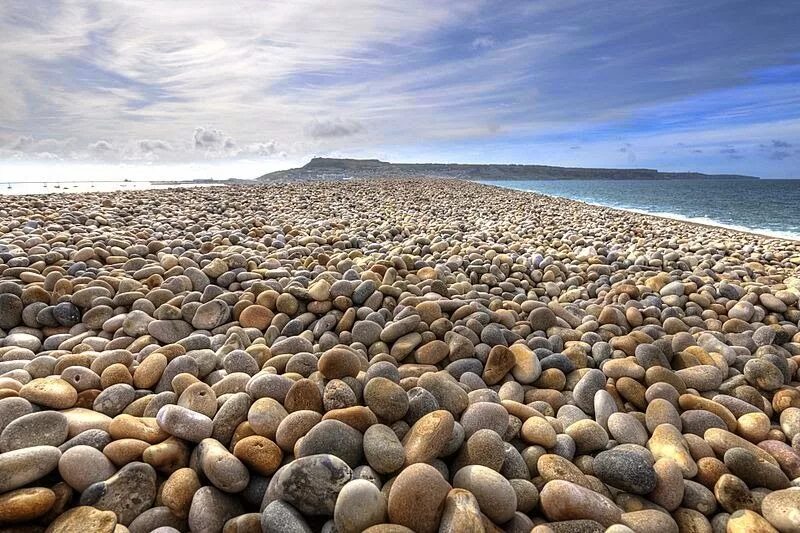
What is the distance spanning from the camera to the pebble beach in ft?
4.97

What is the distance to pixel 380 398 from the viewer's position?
192 centimetres

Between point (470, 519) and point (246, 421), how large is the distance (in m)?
1.00

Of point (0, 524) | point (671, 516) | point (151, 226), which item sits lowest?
point (671, 516)

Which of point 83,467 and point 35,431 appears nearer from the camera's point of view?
point 83,467

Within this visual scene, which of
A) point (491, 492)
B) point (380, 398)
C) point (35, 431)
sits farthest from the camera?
point (380, 398)

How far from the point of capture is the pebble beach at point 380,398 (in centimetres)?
151

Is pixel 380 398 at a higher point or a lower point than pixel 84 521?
higher

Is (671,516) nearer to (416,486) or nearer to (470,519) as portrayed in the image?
(470,519)

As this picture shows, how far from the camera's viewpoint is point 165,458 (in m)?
1.67

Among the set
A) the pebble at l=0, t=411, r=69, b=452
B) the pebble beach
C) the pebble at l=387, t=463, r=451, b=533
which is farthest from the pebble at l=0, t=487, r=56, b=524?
the pebble at l=387, t=463, r=451, b=533

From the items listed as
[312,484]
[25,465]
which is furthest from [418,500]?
[25,465]

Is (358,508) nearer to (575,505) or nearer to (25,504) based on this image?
(575,505)

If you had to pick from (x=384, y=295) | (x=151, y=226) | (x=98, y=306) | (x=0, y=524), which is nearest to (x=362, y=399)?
(x=0, y=524)

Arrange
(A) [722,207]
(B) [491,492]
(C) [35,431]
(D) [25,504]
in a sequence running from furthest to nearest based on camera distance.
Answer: (A) [722,207]
(C) [35,431]
(B) [491,492]
(D) [25,504]
